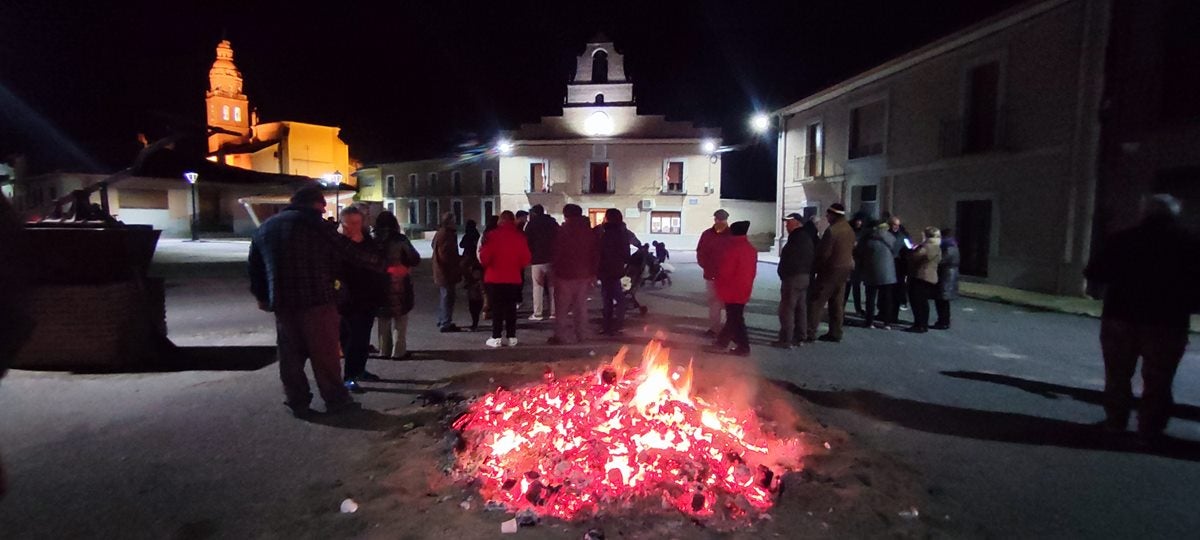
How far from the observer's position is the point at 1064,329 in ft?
33.2

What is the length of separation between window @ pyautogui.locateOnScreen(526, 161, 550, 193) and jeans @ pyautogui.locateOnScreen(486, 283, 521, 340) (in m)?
31.8

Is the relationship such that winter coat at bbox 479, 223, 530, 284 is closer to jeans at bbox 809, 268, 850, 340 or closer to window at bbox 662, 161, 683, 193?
jeans at bbox 809, 268, 850, 340

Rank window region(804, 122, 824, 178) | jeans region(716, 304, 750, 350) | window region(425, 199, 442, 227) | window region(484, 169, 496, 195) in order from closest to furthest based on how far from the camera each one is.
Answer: jeans region(716, 304, 750, 350) → window region(804, 122, 824, 178) → window region(484, 169, 496, 195) → window region(425, 199, 442, 227)

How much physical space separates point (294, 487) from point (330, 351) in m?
1.68

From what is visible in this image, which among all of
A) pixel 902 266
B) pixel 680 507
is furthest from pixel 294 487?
pixel 902 266

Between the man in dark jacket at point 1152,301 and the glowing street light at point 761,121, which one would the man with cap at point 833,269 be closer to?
the man in dark jacket at point 1152,301

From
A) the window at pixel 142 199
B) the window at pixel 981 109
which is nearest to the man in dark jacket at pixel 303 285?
Answer: the window at pixel 981 109

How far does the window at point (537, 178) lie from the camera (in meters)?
39.8

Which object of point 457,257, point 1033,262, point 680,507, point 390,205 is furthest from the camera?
point 390,205

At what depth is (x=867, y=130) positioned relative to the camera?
23.0m

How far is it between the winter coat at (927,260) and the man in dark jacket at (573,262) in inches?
193

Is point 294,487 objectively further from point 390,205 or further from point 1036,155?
point 390,205

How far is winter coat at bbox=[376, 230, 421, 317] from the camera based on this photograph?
709 centimetres

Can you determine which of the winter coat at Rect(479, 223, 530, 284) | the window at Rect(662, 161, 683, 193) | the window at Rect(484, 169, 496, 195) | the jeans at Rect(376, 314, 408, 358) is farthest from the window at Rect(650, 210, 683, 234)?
the jeans at Rect(376, 314, 408, 358)
